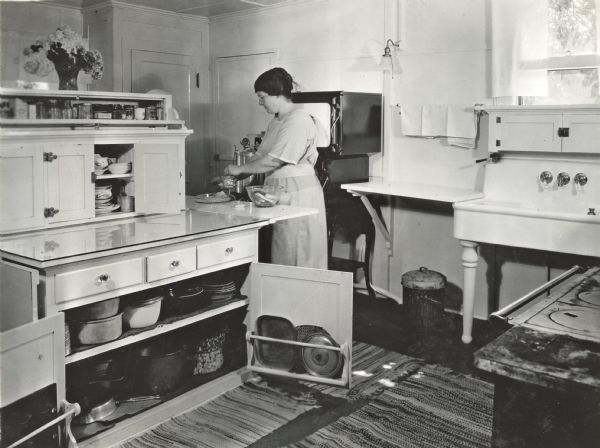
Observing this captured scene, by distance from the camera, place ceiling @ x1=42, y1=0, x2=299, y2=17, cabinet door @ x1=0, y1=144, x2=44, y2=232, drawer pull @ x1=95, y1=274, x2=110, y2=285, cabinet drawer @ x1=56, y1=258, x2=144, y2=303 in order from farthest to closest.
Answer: ceiling @ x1=42, y1=0, x2=299, y2=17
cabinet door @ x1=0, y1=144, x2=44, y2=232
drawer pull @ x1=95, y1=274, x2=110, y2=285
cabinet drawer @ x1=56, y1=258, x2=144, y2=303

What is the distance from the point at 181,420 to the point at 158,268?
783 millimetres

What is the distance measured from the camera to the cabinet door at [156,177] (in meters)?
3.46

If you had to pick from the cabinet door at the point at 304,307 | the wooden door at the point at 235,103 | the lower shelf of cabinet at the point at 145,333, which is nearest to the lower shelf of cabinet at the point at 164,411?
the cabinet door at the point at 304,307

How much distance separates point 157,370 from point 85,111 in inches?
54.5

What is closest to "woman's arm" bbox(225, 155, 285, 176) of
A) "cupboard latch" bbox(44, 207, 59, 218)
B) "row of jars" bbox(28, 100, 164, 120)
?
"row of jars" bbox(28, 100, 164, 120)

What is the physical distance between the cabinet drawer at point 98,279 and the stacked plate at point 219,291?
1.89ft

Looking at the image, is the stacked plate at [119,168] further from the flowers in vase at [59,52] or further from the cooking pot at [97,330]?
the cooking pot at [97,330]

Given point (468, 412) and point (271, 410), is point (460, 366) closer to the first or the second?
point (468, 412)

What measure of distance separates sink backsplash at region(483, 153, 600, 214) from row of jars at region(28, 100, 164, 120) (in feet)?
7.60

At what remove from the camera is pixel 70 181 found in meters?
3.12

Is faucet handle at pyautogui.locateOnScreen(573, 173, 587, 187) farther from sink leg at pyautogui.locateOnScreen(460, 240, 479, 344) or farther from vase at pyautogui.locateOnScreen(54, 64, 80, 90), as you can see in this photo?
vase at pyautogui.locateOnScreen(54, 64, 80, 90)

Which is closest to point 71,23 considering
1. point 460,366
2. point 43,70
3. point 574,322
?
point 43,70

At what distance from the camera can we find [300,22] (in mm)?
5543

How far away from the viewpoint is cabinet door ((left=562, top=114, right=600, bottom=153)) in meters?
3.74
